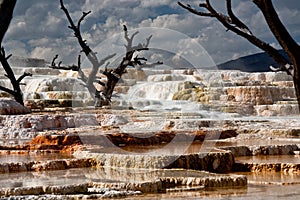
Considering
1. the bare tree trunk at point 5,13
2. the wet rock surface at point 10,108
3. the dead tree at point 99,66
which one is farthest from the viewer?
the dead tree at point 99,66

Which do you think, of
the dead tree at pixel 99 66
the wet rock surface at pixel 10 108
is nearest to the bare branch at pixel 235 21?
the wet rock surface at pixel 10 108

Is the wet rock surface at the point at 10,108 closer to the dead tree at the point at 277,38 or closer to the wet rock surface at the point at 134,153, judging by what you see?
the wet rock surface at the point at 134,153

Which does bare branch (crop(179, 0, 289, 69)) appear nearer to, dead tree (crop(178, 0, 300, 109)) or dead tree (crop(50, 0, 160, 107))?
dead tree (crop(178, 0, 300, 109))

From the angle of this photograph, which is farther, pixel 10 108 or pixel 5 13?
pixel 10 108

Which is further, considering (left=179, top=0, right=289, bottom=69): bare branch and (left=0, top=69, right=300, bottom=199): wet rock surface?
(left=0, top=69, right=300, bottom=199): wet rock surface

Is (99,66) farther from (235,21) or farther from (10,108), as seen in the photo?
(235,21)

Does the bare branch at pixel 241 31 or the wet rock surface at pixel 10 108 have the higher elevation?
the wet rock surface at pixel 10 108

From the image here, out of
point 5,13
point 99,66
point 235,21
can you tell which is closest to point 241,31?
point 235,21

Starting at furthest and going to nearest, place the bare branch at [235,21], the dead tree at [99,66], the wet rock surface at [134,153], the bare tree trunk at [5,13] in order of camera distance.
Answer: the dead tree at [99,66], the wet rock surface at [134,153], the bare branch at [235,21], the bare tree trunk at [5,13]

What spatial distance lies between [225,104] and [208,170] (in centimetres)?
1382

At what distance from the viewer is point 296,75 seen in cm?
277

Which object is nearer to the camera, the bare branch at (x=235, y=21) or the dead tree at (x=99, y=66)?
the bare branch at (x=235, y=21)

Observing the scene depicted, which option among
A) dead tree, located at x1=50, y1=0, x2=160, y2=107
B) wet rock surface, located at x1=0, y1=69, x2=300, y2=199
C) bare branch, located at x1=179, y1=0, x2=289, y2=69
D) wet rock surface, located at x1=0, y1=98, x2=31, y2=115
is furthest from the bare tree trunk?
dead tree, located at x1=50, y1=0, x2=160, y2=107

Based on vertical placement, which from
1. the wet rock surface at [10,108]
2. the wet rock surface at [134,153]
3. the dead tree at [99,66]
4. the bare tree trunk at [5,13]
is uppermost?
the dead tree at [99,66]
